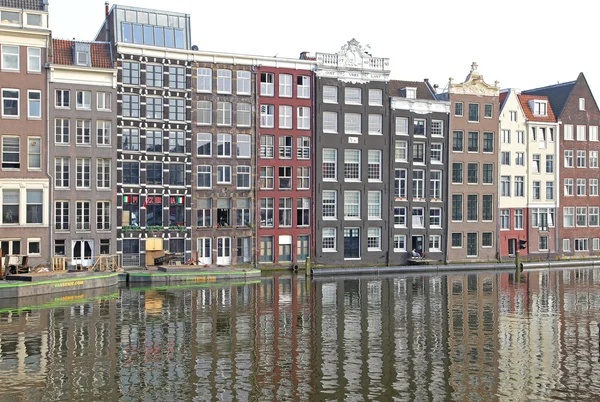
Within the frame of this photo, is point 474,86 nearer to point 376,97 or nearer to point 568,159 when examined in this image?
point 376,97

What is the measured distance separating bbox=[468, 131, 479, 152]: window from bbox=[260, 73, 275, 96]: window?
2499 centimetres

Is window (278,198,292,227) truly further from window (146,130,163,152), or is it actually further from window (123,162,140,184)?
window (123,162,140,184)

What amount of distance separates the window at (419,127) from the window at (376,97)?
470 centimetres

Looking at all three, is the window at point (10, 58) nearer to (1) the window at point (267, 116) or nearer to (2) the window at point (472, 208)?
(1) the window at point (267, 116)

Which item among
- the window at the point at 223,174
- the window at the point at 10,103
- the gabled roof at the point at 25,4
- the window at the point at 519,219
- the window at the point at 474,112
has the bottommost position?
the window at the point at 519,219

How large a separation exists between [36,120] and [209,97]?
647 inches

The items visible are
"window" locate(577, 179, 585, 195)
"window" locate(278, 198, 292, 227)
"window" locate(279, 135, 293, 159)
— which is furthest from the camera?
"window" locate(577, 179, 585, 195)

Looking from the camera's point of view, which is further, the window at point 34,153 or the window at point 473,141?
the window at point 473,141

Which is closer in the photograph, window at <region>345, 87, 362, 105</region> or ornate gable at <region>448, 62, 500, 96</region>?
window at <region>345, 87, 362, 105</region>

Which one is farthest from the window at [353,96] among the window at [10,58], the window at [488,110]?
the window at [10,58]

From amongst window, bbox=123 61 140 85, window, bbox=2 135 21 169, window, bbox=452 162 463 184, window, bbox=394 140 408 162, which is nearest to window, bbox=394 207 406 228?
window, bbox=394 140 408 162

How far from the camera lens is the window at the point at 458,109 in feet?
282

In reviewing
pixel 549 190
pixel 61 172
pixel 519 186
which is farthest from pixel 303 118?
pixel 549 190

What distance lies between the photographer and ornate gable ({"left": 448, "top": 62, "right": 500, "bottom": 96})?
283ft
